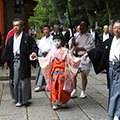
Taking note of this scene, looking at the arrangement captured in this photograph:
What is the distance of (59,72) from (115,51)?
1.35 m

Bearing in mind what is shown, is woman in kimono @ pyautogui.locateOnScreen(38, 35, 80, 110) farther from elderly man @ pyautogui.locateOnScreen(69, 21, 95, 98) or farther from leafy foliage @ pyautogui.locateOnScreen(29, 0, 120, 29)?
leafy foliage @ pyautogui.locateOnScreen(29, 0, 120, 29)

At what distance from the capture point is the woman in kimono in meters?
5.40

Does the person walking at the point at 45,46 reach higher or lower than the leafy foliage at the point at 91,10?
lower

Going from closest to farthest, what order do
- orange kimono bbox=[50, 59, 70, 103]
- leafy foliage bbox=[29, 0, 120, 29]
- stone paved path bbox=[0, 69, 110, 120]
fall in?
stone paved path bbox=[0, 69, 110, 120] → orange kimono bbox=[50, 59, 70, 103] → leafy foliage bbox=[29, 0, 120, 29]

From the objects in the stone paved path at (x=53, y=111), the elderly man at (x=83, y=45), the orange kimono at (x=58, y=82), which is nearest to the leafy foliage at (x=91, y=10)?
the elderly man at (x=83, y=45)

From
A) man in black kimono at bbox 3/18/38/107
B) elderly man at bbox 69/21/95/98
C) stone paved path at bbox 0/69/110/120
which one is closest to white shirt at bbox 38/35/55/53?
elderly man at bbox 69/21/95/98

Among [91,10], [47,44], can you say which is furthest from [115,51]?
[91,10]

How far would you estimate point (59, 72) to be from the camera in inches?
214

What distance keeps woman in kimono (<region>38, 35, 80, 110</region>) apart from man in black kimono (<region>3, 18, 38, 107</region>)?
0.41 m

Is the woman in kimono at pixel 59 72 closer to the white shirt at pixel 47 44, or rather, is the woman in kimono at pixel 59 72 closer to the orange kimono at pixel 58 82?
the orange kimono at pixel 58 82

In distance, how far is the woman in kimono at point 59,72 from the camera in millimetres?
5398

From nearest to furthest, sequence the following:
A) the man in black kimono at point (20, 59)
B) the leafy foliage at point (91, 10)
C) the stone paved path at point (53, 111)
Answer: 1. the stone paved path at point (53, 111)
2. the man in black kimono at point (20, 59)
3. the leafy foliage at point (91, 10)

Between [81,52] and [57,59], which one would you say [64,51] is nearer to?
[57,59]

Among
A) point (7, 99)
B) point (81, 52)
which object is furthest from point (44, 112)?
point (81, 52)
